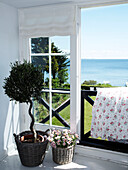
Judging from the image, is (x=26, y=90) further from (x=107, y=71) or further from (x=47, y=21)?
(x=107, y=71)

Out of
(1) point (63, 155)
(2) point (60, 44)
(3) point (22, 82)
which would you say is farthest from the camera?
(2) point (60, 44)

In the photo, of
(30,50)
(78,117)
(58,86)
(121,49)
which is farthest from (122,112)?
(121,49)

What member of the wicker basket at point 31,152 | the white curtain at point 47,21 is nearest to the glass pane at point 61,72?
the white curtain at point 47,21

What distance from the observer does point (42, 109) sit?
10.0 ft

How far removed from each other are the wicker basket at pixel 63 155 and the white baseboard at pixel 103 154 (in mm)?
346

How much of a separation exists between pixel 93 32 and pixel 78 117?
1060 centimetres

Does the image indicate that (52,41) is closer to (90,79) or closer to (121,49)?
(121,49)

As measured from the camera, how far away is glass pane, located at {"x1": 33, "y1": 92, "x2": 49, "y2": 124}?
300cm

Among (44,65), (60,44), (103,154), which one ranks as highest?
(60,44)

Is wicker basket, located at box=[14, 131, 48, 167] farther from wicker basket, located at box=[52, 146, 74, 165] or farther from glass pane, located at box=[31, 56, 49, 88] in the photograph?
glass pane, located at box=[31, 56, 49, 88]

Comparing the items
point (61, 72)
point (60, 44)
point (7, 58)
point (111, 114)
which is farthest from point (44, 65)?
point (111, 114)

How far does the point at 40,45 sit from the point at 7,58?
55 centimetres

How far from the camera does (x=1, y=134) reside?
2.70 m

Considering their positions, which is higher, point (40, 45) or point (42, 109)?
point (40, 45)
